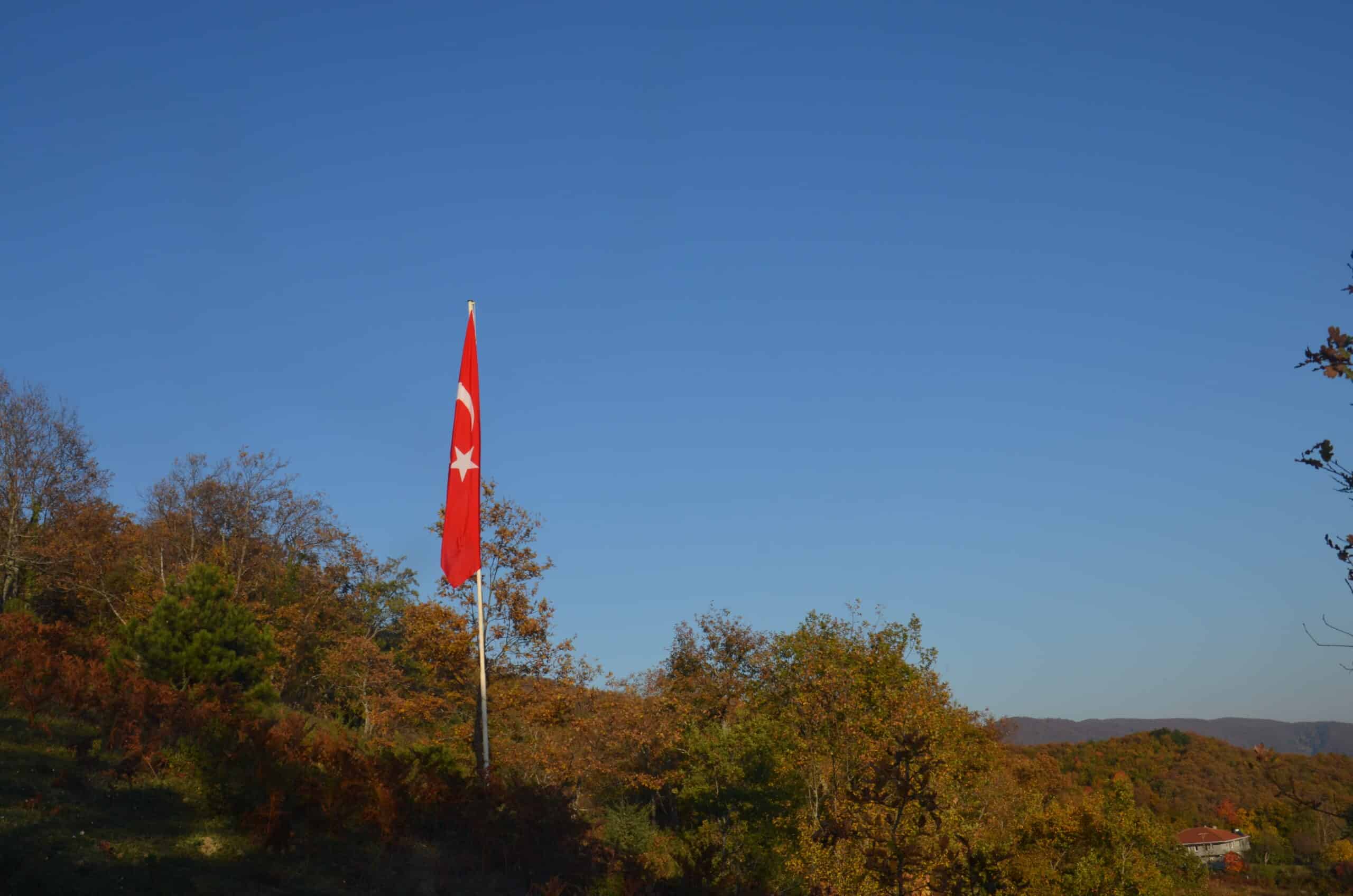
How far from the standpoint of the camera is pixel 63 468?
45281 mm

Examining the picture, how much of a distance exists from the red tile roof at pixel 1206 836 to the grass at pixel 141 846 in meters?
143

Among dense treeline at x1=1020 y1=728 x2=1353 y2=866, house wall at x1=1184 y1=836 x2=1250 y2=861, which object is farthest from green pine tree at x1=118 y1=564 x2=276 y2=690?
house wall at x1=1184 y1=836 x2=1250 y2=861

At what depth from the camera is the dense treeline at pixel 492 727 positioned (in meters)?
14.8

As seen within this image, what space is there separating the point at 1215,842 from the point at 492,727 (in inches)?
5369

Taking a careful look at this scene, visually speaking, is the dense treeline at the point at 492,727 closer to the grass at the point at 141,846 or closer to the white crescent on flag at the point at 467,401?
the grass at the point at 141,846

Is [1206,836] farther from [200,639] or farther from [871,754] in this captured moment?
[200,639]

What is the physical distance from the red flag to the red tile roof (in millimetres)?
140104

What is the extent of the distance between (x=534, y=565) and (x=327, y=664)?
24641 mm

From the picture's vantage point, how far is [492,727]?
2938cm

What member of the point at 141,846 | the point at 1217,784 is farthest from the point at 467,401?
the point at 1217,784

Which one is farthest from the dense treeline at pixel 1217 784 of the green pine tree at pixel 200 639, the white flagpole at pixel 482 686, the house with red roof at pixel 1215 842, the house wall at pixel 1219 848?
the white flagpole at pixel 482 686

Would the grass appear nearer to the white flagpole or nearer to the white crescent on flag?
the white flagpole

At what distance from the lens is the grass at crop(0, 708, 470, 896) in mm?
9602

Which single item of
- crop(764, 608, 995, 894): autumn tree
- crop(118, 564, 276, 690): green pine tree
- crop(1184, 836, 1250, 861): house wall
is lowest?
crop(1184, 836, 1250, 861): house wall
